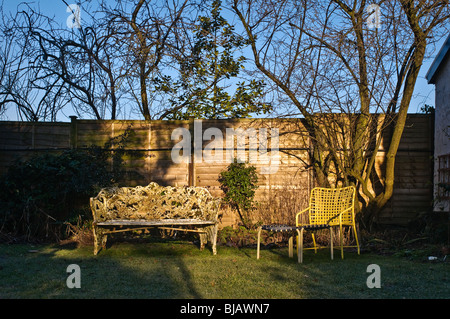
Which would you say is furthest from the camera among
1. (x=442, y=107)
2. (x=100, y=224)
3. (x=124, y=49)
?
(x=124, y=49)

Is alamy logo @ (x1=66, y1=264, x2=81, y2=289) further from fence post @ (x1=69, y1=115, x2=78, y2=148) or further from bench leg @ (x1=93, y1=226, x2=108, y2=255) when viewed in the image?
fence post @ (x1=69, y1=115, x2=78, y2=148)

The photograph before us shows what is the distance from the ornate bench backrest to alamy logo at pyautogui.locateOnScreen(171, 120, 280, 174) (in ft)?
3.86

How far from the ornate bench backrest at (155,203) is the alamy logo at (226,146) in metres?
1.18

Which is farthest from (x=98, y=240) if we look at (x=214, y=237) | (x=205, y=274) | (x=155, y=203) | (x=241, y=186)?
(x=241, y=186)

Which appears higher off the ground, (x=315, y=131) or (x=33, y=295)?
(x=315, y=131)

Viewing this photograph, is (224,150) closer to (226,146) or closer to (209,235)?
(226,146)

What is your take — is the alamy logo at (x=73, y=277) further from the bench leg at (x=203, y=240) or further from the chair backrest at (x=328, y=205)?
the chair backrest at (x=328, y=205)

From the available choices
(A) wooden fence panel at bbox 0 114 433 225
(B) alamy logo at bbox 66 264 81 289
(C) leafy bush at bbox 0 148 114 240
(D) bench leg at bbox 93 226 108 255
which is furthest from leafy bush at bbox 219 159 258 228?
(B) alamy logo at bbox 66 264 81 289

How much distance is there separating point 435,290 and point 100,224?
4.17 metres

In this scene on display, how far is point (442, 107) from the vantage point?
7645 millimetres

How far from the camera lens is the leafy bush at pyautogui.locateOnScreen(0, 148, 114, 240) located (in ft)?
24.1

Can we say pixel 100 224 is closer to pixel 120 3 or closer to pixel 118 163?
pixel 118 163
